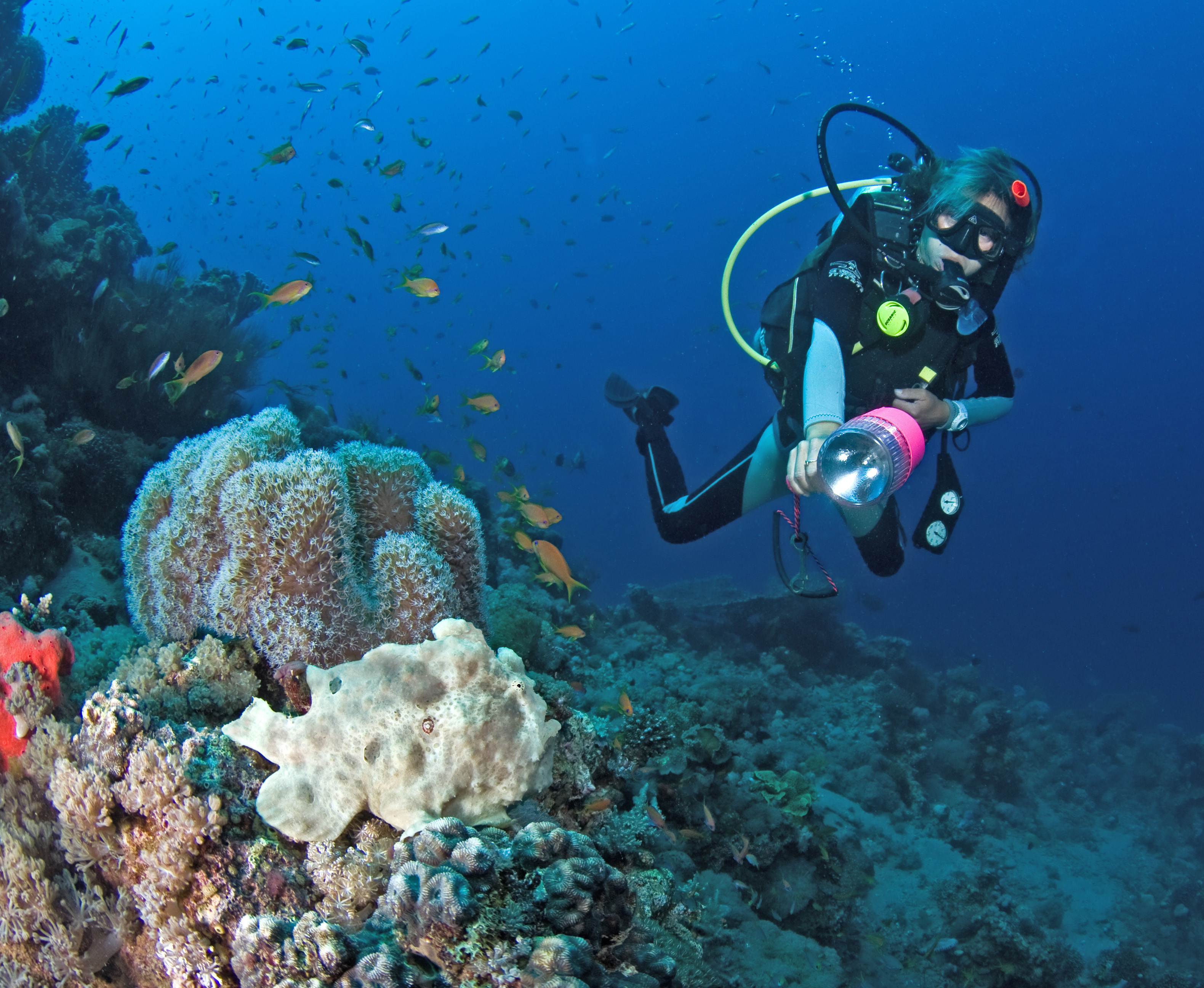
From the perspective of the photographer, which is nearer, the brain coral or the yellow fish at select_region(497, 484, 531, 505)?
the brain coral

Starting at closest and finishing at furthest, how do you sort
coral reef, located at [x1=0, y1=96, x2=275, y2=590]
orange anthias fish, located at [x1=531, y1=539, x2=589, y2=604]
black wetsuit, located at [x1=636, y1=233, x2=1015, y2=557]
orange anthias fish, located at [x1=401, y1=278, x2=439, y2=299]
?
black wetsuit, located at [x1=636, y1=233, x2=1015, y2=557] → coral reef, located at [x1=0, y1=96, x2=275, y2=590] → orange anthias fish, located at [x1=531, y1=539, x2=589, y2=604] → orange anthias fish, located at [x1=401, y1=278, x2=439, y2=299]

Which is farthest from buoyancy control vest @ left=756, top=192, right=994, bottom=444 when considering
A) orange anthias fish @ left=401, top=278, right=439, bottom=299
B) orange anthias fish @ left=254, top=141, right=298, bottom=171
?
orange anthias fish @ left=254, top=141, right=298, bottom=171

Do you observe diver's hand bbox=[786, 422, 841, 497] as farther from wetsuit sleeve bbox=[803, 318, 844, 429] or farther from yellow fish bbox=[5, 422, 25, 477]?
yellow fish bbox=[5, 422, 25, 477]

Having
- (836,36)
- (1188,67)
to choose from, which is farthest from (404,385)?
(1188,67)

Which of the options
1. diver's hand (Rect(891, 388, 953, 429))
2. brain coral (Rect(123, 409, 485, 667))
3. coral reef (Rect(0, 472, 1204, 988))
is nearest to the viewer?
coral reef (Rect(0, 472, 1204, 988))

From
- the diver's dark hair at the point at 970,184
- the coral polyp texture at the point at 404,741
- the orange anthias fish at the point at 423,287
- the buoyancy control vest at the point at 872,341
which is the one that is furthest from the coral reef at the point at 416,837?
the orange anthias fish at the point at 423,287

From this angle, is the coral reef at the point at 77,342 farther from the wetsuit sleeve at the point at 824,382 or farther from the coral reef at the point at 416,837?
the wetsuit sleeve at the point at 824,382

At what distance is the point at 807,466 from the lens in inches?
122

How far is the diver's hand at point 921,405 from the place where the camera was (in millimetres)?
3744

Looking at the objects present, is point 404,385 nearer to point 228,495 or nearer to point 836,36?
point 836,36

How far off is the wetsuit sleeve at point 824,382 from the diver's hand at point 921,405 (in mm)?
434

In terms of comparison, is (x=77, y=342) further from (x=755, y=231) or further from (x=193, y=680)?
(x=755, y=231)

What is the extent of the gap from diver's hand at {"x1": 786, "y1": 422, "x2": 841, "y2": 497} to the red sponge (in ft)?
10.6

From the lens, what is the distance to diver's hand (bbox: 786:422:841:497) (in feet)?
10.1
